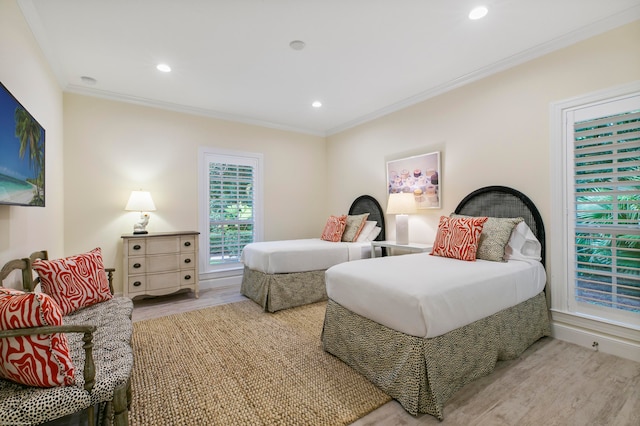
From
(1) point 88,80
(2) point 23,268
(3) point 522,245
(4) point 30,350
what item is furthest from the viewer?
(1) point 88,80

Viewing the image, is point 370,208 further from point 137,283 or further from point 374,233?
point 137,283

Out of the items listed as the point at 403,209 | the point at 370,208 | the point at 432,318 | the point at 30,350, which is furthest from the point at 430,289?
the point at 370,208

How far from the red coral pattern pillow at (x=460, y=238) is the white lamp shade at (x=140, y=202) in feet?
11.2

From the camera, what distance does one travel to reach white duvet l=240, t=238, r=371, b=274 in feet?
11.3

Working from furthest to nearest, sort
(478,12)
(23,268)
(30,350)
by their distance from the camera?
(478,12)
(23,268)
(30,350)

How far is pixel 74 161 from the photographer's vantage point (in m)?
3.57

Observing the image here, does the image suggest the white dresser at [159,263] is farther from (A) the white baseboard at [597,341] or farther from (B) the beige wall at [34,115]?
(A) the white baseboard at [597,341]

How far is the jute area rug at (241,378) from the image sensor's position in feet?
5.42

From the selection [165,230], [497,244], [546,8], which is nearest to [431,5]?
[546,8]

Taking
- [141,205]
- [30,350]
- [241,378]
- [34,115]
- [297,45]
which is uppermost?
[297,45]

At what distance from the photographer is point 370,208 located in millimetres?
4594

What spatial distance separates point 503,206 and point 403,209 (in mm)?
1064

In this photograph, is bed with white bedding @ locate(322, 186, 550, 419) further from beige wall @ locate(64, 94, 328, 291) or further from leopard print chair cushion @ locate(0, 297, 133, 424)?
beige wall @ locate(64, 94, 328, 291)

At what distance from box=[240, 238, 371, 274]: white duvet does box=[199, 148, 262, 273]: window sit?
2.37 feet
